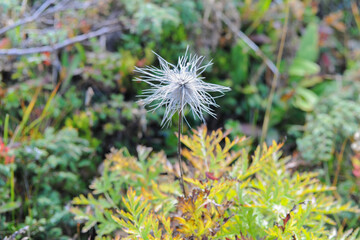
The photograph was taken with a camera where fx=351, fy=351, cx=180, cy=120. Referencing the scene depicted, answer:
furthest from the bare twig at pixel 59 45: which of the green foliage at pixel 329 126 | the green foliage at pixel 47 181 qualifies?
the green foliage at pixel 329 126

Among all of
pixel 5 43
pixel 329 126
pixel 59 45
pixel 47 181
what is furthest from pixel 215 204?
pixel 5 43

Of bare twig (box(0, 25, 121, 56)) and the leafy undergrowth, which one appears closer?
the leafy undergrowth

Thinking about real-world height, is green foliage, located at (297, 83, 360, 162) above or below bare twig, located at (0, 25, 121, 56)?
below

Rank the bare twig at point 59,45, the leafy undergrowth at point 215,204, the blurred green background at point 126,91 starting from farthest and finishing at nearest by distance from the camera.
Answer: the bare twig at point 59,45 → the blurred green background at point 126,91 → the leafy undergrowth at point 215,204

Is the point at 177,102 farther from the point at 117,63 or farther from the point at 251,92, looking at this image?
the point at 251,92

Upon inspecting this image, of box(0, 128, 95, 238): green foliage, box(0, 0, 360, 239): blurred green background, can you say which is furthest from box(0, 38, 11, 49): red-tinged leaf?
box(0, 128, 95, 238): green foliage

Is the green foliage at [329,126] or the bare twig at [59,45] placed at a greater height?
the bare twig at [59,45]

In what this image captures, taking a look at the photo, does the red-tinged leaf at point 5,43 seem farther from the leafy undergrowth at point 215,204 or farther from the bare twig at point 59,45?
the leafy undergrowth at point 215,204

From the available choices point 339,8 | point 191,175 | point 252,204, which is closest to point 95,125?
point 191,175

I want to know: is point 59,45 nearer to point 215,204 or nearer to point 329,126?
point 215,204

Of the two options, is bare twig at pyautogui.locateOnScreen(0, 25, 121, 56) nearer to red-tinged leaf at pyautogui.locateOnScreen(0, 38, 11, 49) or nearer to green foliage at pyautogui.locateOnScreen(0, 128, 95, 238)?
red-tinged leaf at pyautogui.locateOnScreen(0, 38, 11, 49)

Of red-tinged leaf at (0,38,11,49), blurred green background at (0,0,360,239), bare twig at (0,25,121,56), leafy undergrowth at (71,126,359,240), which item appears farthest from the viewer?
red-tinged leaf at (0,38,11,49)
